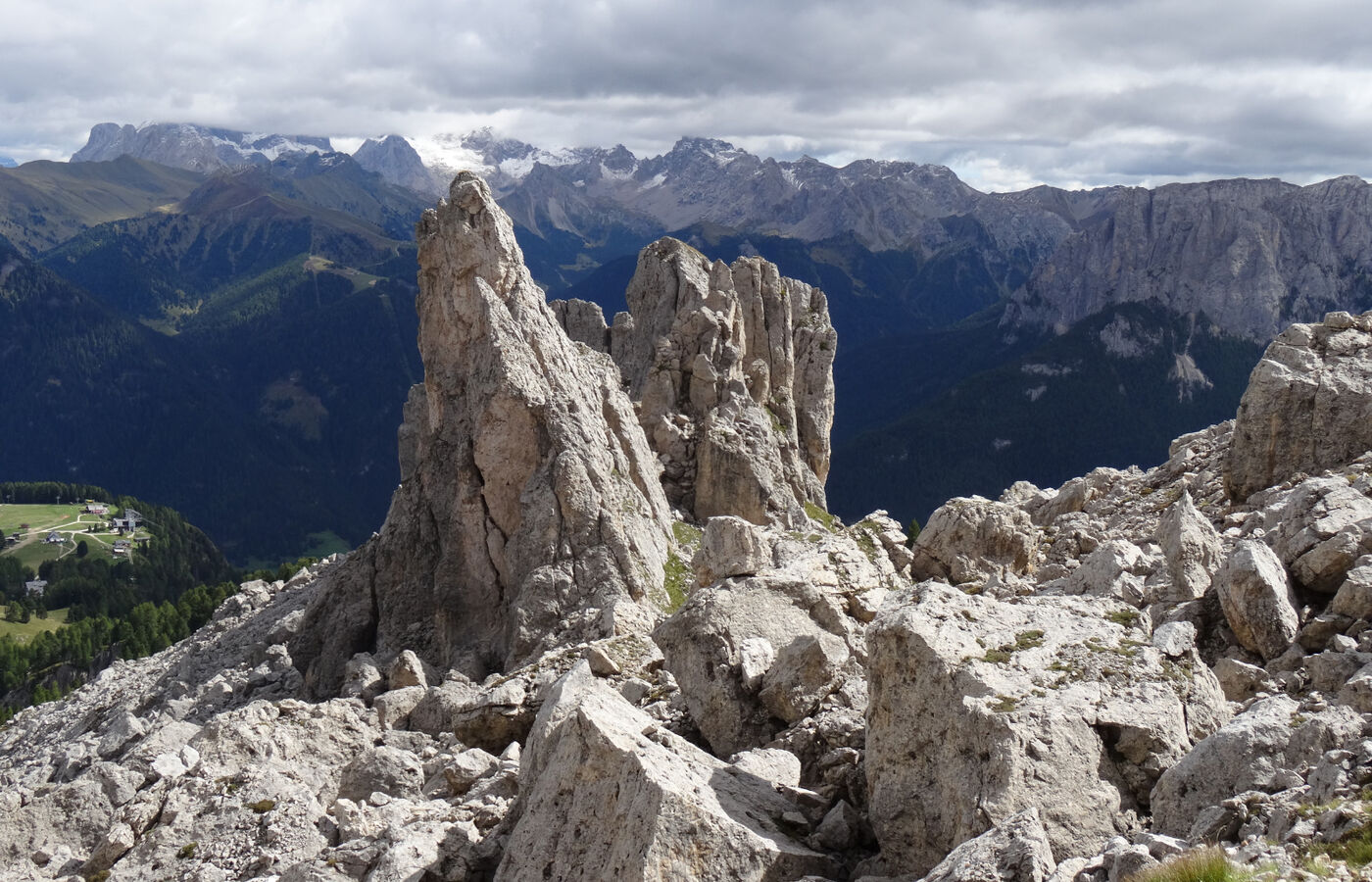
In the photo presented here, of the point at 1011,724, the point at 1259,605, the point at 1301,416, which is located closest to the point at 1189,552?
the point at 1259,605

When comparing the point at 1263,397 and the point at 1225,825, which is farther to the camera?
the point at 1263,397

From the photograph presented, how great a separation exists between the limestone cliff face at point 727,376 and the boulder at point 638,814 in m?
61.4

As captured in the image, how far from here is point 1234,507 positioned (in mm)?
47562

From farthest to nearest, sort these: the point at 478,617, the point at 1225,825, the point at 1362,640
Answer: the point at 478,617
the point at 1362,640
the point at 1225,825

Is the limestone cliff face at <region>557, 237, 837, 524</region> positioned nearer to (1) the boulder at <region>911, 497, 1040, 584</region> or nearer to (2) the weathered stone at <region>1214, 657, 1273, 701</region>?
(1) the boulder at <region>911, 497, 1040, 584</region>

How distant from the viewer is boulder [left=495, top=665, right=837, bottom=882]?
18.4 metres

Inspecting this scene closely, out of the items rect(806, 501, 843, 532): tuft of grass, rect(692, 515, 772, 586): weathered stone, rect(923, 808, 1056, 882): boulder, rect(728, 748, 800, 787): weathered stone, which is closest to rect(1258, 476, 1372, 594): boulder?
rect(728, 748, 800, 787): weathered stone

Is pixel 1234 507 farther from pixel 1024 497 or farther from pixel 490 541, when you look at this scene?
pixel 490 541

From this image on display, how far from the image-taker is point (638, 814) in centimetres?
1880

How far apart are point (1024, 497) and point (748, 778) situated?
199 ft

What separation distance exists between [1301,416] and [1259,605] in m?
26.0

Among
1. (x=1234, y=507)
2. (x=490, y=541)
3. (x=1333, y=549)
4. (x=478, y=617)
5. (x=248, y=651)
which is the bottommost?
(x=248, y=651)

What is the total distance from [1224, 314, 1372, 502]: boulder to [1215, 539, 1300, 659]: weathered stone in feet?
76.9

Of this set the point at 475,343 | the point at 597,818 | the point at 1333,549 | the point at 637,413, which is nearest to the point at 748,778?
the point at 597,818
